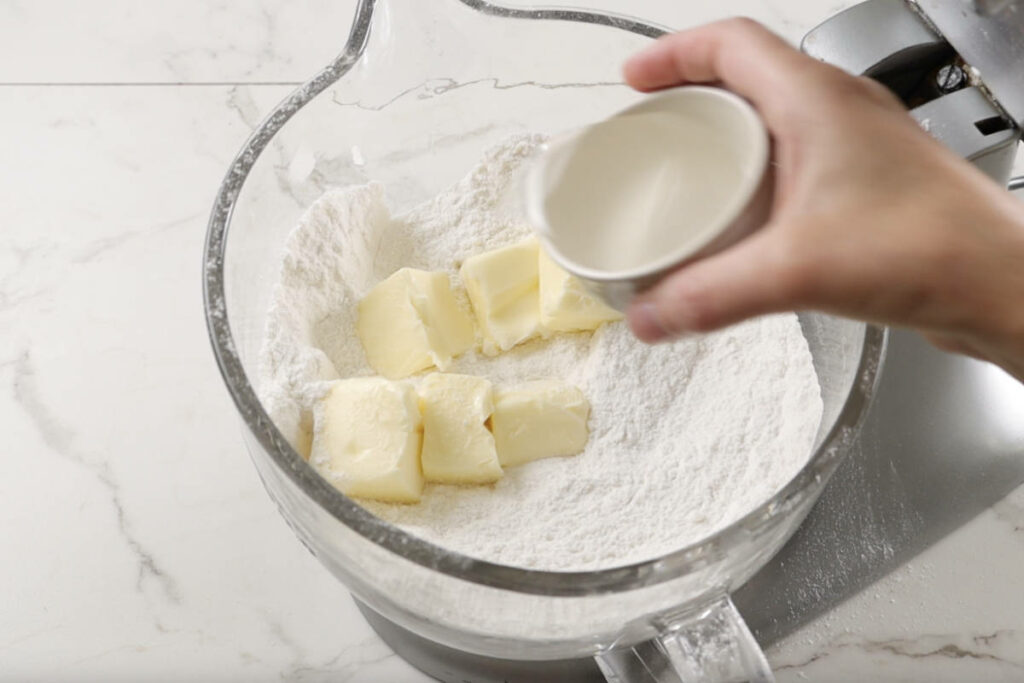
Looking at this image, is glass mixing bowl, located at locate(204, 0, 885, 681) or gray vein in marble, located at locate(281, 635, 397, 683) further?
gray vein in marble, located at locate(281, 635, 397, 683)

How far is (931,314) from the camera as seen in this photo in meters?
0.51

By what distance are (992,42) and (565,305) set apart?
357mm

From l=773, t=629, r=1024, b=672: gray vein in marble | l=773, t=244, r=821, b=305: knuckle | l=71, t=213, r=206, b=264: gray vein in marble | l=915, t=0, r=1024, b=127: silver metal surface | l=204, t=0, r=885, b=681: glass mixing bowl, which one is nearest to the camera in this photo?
l=773, t=244, r=821, b=305: knuckle

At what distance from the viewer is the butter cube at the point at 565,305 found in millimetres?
769

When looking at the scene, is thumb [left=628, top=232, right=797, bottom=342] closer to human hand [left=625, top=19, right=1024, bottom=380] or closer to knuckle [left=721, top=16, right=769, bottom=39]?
human hand [left=625, top=19, right=1024, bottom=380]

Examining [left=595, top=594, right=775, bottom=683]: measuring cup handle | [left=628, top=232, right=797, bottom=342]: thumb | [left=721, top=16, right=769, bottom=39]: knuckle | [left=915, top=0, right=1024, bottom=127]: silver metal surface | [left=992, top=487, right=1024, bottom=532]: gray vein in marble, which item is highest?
[left=721, top=16, right=769, bottom=39]: knuckle

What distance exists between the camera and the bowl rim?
1.85 ft

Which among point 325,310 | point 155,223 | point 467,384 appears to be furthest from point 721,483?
point 155,223

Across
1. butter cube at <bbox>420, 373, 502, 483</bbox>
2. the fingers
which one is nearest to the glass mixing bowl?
butter cube at <bbox>420, 373, 502, 483</bbox>

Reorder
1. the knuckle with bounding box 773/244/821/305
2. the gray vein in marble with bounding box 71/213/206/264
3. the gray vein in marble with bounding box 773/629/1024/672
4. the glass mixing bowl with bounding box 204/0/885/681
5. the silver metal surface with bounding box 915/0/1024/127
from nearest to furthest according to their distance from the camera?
the knuckle with bounding box 773/244/821/305, the glass mixing bowl with bounding box 204/0/885/681, the silver metal surface with bounding box 915/0/1024/127, the gray vein in marble with bounding box 773/629/1024/672, the gray vein in marble with bounding box 71/213/206/264

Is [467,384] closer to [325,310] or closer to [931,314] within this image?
[325,310]

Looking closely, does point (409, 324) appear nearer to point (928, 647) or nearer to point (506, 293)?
point (506, 293)

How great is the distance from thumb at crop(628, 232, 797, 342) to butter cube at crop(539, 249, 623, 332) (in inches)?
9.9

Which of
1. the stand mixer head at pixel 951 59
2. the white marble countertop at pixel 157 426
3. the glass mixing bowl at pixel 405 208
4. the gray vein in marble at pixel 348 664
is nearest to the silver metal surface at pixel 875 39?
the stand mixer head at pixel 951 59
